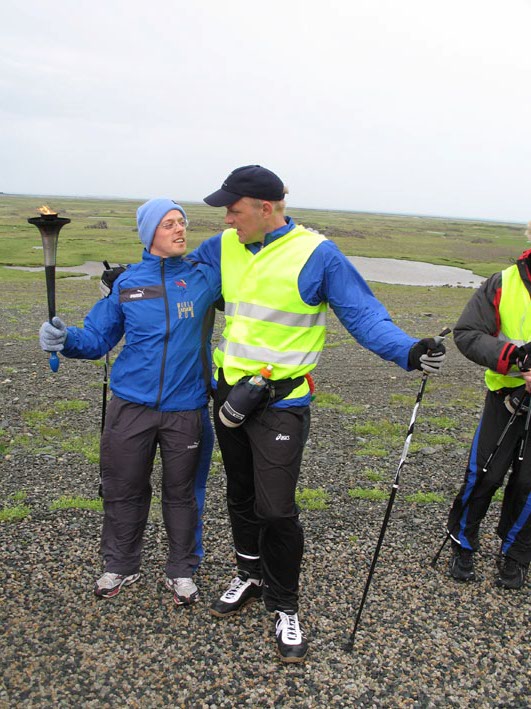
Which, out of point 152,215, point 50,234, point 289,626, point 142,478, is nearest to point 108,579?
point 142,478

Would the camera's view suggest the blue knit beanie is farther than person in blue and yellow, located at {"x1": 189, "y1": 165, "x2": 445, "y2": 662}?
→ Yes

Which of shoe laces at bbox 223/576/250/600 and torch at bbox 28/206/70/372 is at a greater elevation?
torch at bbox 28/206/70/372

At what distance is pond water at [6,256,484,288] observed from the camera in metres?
37.4

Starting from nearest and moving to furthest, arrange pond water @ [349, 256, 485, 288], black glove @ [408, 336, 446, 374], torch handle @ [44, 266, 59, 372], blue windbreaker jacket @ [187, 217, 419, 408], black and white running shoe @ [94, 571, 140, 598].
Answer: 1. black glove @ [408, 336, 446, 374]
2. blue windbreaker jacket @ [187, 217, 419, 408]
3. torch handle @ [44, 266, 59, 372]
4. black and white running shoe @ [94, 571, 140, 598]
5. pond water @ [349, 256, 485, 288]

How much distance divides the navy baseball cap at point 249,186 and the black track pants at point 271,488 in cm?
153

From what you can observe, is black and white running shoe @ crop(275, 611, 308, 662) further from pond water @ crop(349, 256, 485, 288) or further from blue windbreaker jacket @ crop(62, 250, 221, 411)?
pond water @ crop(349, 256, 485, 288)

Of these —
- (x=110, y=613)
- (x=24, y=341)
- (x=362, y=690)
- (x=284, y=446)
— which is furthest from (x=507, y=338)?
(x=24, y=341)

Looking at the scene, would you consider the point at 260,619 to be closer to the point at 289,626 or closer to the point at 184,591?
the point at 289,626

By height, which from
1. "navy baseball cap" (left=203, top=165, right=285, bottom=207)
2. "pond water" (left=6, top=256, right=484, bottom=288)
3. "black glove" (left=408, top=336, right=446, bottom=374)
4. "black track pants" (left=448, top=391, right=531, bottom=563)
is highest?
"navy baseball cap" (left=203, top=165, right=285, bottom=207)

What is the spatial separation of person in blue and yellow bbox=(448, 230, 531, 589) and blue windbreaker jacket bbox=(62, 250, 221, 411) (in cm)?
228

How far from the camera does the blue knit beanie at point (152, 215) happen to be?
4.61 meters

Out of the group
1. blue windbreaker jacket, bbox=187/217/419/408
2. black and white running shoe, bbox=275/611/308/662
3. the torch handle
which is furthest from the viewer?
the torch handle

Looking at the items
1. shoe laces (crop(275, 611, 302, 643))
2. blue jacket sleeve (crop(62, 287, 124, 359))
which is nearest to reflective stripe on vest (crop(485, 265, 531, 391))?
shoe laces (crop(275, 611, 302, 643))

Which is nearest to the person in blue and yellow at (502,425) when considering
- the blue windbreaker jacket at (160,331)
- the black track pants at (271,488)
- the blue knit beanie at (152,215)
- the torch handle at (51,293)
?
the black track pants at (271,488)
